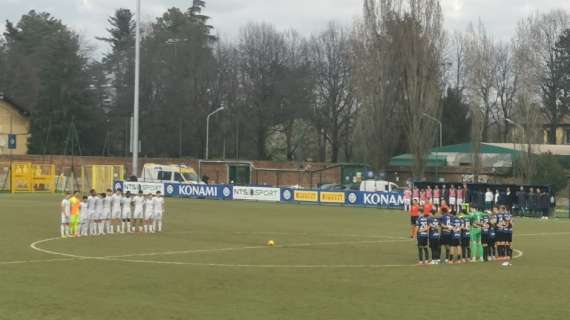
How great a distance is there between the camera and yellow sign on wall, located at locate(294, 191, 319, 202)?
62.7m

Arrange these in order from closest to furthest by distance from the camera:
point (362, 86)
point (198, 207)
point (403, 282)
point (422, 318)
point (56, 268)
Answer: point (422, 318), point (403, 282), point (56, 268), point (198, 207), point (362, 86)

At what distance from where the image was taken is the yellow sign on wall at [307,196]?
→ 62.7 metres

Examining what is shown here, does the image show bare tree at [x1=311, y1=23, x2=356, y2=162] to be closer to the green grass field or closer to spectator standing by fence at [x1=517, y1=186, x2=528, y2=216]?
spectator standing by fence at [x1=517, y1=186, x2=528, y2=216]

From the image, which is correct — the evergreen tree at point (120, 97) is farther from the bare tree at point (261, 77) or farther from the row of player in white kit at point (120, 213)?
the row of player in white kit at point (120, 213)

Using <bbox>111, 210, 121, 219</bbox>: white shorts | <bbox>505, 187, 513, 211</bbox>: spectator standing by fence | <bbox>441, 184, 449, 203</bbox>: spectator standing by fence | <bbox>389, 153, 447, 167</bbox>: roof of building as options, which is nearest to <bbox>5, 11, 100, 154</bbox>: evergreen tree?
<bbox>389, 153, 447, 167</bbox>: roof of building

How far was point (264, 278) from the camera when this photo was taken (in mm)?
21719

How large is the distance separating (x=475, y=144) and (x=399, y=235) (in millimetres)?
41038

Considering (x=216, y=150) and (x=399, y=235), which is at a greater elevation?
(x=216, y=150)

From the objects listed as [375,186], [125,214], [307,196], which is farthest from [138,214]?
[375,186]

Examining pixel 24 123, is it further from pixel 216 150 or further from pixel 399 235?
pixel 399 235

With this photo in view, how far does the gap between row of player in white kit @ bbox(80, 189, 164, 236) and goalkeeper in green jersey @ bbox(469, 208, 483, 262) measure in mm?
15340

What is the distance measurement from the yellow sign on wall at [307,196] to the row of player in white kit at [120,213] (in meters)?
25.0

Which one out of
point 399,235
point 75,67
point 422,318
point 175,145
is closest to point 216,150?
point 175,145

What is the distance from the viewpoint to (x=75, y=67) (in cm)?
9662
